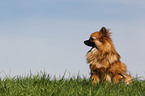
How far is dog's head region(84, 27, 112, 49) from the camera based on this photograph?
20.0 ft

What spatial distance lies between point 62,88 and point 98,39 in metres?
1.86

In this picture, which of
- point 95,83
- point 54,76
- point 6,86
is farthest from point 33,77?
point 95,83

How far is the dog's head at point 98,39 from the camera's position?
6.10m

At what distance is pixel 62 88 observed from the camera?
4.87 metres

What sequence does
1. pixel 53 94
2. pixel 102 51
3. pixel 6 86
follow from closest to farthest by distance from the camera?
pixel 53 94 < pixel 6 86 < pixel 102 51

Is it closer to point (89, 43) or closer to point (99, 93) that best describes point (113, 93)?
point (99, 93)

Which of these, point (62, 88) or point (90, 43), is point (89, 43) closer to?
point (90, 43)

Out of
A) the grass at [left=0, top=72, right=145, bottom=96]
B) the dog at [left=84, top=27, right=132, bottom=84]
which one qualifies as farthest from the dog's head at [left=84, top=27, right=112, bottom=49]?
the grass at [left=0, top=72, right=145, bottom=96]

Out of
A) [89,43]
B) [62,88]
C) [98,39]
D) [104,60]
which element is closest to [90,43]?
[89,43]

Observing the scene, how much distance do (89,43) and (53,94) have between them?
2.19 metres

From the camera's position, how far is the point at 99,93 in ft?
14.7

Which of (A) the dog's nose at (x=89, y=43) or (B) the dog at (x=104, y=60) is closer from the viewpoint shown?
(B) the dog at (x=104, y=60)

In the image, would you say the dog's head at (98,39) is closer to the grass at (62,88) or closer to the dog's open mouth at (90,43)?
the dog's open mouth at (90,43)

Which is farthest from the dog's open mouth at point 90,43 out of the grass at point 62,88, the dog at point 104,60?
the grass at point 62,88
